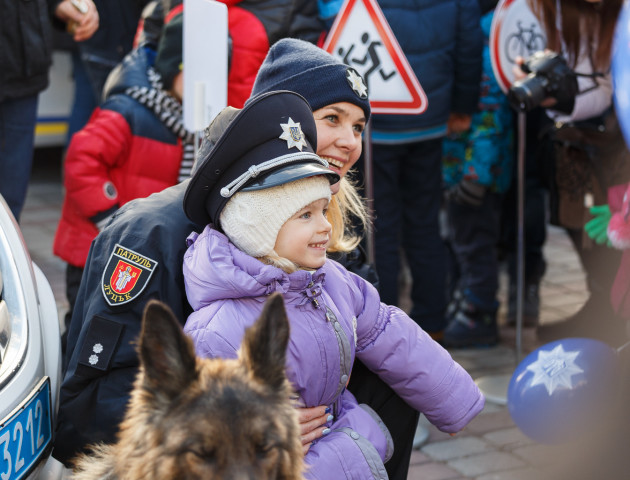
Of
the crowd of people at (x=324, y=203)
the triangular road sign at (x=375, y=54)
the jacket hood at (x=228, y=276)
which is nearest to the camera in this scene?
the jacket hood at (x=228, y=276)

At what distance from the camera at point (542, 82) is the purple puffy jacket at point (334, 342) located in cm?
208

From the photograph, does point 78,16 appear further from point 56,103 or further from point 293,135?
point 56,103

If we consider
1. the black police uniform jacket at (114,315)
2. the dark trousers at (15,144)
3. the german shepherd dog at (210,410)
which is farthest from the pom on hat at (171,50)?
the german shepherd dog at (210,410)

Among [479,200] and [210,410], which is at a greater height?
[210,410]

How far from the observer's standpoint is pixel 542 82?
4.60 m

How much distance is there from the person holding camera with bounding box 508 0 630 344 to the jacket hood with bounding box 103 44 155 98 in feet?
6.14

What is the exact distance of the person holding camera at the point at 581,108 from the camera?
15.3ft

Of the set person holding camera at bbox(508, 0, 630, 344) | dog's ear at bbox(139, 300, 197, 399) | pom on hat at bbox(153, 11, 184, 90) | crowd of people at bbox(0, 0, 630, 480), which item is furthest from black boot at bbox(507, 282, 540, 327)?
dog's ear at bbox(139, 300, 197, 399)

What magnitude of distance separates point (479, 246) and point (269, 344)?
397 centimetres

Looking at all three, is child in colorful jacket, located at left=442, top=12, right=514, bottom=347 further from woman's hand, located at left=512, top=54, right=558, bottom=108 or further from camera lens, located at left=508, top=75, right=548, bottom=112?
camera lens, located at left=508, top=75, right=548, bottom=112

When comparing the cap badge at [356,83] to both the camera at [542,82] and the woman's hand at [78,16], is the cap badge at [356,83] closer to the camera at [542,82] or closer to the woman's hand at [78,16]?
the camera at [542,82]

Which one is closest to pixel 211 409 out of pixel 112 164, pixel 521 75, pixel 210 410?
pixel 210 410

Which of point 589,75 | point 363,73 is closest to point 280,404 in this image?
point 363,73

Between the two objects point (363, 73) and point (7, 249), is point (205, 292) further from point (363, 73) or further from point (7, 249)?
point (363, 73)
